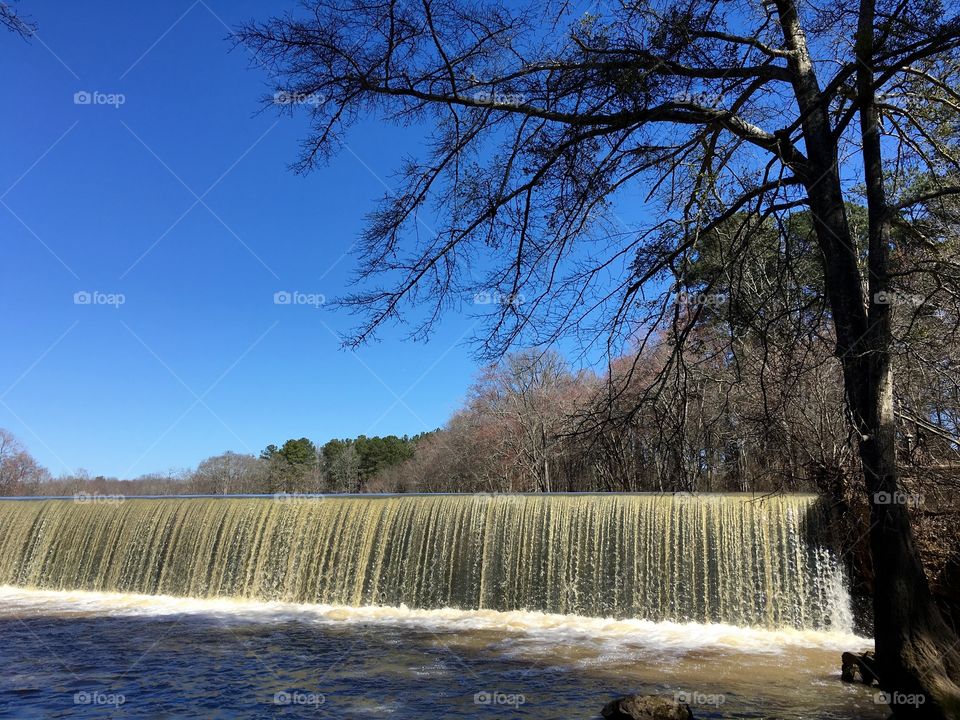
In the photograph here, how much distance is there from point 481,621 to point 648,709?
210 inches

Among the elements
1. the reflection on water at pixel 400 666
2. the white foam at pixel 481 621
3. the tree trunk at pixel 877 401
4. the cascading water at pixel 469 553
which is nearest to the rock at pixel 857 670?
the reflection on water at pixel 400 666

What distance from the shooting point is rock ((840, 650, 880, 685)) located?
681 cm

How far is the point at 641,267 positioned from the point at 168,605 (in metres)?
11.7

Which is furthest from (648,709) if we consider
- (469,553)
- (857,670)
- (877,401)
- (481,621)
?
(469,553)

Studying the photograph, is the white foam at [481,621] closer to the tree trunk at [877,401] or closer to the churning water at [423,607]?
Result: the churning water at [423,607]

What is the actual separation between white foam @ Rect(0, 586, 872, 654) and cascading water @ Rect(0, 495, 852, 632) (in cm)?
25

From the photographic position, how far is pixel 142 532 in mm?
14242

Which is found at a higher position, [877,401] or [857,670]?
[877,401]

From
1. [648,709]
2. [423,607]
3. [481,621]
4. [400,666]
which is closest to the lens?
[648,709]

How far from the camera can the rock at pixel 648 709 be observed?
212 inches

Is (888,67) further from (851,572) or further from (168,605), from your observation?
(168,605)

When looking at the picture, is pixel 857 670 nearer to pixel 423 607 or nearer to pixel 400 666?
pixel 400 666

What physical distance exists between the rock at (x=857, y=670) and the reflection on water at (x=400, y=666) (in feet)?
0.49

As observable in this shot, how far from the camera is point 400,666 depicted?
7.77 m
